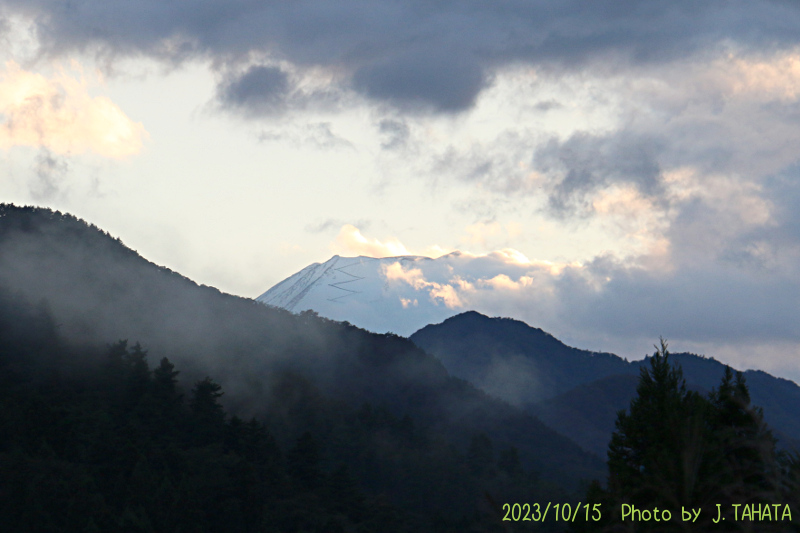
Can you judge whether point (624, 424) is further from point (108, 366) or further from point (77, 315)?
point (77, 315)

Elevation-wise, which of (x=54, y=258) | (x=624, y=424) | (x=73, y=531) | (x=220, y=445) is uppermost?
(x=54, y=258)

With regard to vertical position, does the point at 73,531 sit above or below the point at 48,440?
below

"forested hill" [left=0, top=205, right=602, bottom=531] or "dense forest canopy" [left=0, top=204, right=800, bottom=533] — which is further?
"forested hill" [left=0, top=205, right=602, bottom=531]

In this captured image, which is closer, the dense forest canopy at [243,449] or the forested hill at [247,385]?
the dense forest canopy at [243,449]

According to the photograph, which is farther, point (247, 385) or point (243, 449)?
point (247, 385)

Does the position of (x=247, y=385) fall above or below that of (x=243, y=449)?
above

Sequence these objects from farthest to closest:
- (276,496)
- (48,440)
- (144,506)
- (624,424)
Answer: (276,496)
(48,440)
(144,506)
(624,424)

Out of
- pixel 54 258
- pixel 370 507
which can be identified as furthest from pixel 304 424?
pixel 54 258

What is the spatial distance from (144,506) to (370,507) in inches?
1082

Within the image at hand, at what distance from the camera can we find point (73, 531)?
57969 millimetres

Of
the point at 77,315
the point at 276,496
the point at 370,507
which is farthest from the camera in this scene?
the point at 77,315

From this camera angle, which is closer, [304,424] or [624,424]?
[624,424]

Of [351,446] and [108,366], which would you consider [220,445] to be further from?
[351,446]

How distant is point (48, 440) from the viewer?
7238cm
